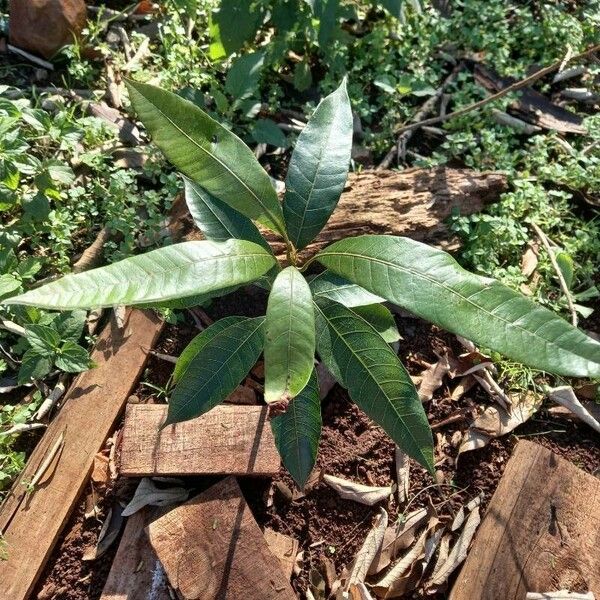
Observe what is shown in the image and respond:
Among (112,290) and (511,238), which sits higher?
(112,290)

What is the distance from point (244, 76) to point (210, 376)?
1.47m

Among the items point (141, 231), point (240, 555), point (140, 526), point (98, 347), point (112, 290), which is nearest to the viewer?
point (112, 290)

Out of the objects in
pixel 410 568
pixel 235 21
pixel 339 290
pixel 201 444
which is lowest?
pixel 410 568

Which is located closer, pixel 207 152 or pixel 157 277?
pixel 157 277

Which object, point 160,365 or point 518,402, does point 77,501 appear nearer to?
point 160,365

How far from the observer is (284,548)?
2104mm

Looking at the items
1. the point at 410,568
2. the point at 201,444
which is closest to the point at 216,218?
the point at 201,444

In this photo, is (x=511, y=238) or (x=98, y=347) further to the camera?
(x=511, y=238)

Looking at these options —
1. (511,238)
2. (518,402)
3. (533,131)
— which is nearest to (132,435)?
(518,402)

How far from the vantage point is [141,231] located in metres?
2.57

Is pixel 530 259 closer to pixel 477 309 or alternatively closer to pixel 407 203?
pixel 407 203

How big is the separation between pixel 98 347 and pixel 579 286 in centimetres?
192

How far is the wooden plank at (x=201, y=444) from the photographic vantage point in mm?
2062

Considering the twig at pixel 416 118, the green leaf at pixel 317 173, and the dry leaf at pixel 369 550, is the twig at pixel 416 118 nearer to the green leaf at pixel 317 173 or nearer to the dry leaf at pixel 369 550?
the green leaf at pixel 317 173
